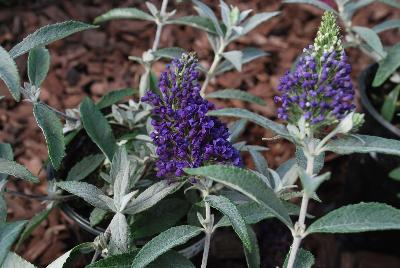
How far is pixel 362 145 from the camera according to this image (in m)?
1.28

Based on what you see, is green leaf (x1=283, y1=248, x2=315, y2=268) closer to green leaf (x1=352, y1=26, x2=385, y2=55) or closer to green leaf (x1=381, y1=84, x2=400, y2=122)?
green leaf (x1=352, y1=26, x2=385, y2=55)

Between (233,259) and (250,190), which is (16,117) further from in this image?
(250,190)

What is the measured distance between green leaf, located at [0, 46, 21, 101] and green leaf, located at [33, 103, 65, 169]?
6.5 inches

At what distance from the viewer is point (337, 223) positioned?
1.28m

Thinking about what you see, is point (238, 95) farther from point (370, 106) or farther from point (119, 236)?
point (119, 236)

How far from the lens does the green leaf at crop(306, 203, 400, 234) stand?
1226mm

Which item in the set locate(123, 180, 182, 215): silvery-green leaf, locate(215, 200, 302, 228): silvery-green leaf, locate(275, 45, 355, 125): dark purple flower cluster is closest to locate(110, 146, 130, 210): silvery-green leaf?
locate(123, 180, 182, 215): silvery-green leaf

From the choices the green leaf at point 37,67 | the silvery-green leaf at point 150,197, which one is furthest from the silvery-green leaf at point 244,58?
the silvery-green leaf at point 150,197

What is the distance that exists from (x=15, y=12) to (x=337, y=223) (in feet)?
7.68

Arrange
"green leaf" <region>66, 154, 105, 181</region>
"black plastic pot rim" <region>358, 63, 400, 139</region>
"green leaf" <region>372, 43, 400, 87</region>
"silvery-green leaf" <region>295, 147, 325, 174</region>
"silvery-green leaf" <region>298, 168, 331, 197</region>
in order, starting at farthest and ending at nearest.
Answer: "black plastic pot rim" <region>358, 63, 400, 139</region> → "green leaf" <region>372, 43, 400, 87</region> → "green leaf" <region>66, 154, 105, 181</region> → "silvery-green leaf" <region>295, 147, 325, 174</region> → "silvery-green leaf" <region>298, 168, 331, 197</region>

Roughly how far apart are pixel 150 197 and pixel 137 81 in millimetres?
1513

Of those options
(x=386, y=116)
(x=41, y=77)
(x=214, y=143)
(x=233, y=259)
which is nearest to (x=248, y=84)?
(x=386, y=116)

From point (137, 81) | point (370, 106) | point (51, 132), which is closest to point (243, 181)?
point (51, 132)

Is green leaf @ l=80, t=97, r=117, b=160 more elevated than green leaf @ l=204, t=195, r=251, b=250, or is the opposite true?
green leaf @ l=80, t=97, r=117, b=160
